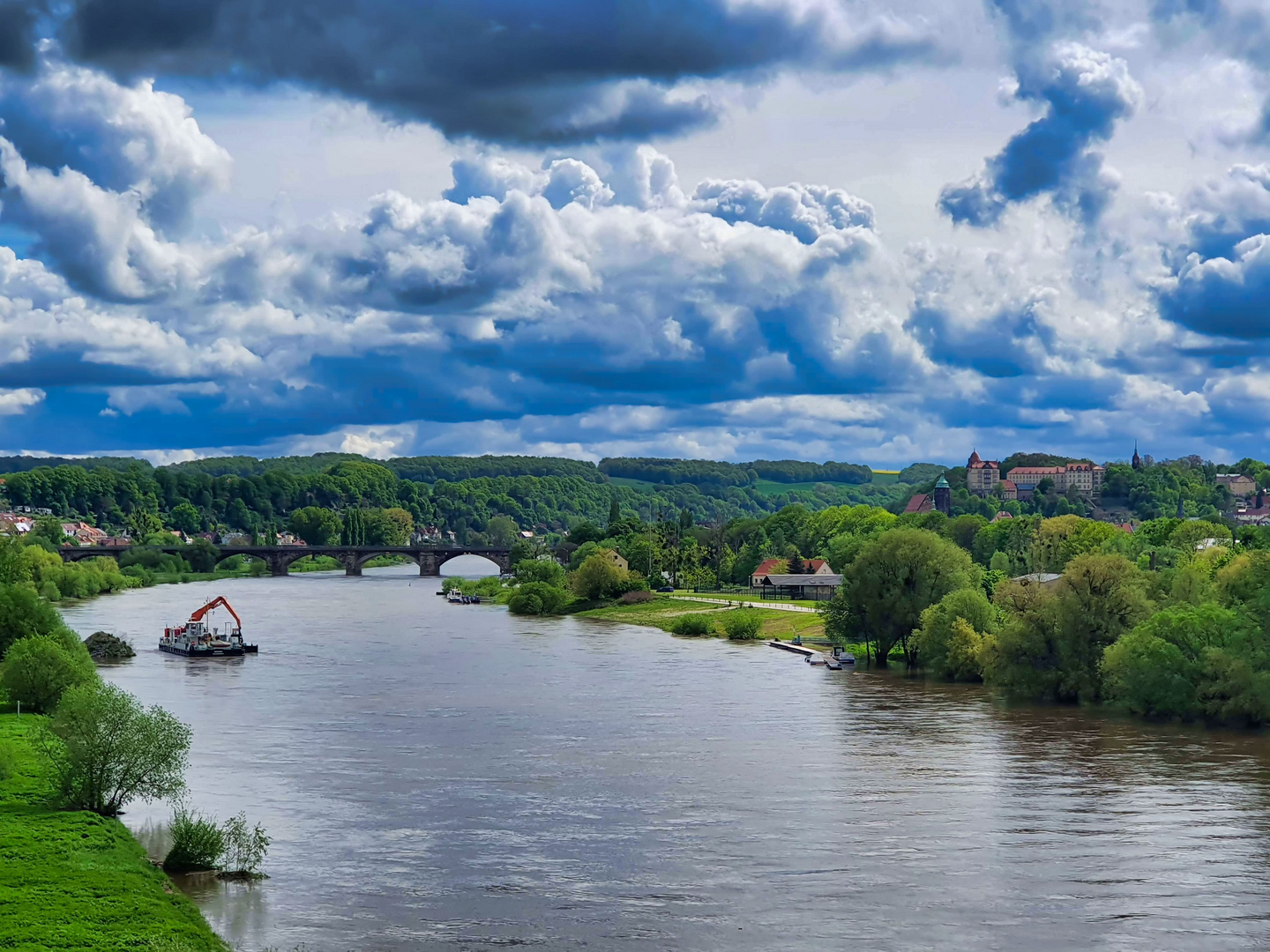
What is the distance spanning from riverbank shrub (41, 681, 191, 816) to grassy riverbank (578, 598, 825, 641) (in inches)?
2437

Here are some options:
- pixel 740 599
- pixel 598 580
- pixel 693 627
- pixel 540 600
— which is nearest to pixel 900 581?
pixel 693 627

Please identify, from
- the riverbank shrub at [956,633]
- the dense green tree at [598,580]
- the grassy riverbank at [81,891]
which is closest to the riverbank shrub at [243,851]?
the grassy riverbank at [81,891]

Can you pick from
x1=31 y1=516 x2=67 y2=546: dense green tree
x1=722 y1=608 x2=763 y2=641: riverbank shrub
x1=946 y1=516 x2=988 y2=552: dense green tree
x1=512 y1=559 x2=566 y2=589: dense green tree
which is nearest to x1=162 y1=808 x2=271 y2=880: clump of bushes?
x1=722 y1=608 x2=763 y2=641: riverbank shrub

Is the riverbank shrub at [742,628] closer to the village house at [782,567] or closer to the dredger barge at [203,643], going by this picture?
the dredger barge at [203,643]

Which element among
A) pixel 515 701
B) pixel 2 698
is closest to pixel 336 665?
pixel 515 701

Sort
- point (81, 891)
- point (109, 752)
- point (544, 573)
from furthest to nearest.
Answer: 1. point (544, 573)
2. point (109, 752)
3. point (81, 891)

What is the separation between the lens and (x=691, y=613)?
115 m

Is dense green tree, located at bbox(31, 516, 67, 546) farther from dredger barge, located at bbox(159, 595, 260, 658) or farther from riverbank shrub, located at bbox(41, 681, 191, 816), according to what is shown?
riverbank shrub, located at bbox(41, 681, 191, 816)

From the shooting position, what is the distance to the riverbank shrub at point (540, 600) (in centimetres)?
13225

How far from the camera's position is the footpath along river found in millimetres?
30062

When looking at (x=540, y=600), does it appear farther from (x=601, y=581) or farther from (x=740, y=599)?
(x=740, y=599)

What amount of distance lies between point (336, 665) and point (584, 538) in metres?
107

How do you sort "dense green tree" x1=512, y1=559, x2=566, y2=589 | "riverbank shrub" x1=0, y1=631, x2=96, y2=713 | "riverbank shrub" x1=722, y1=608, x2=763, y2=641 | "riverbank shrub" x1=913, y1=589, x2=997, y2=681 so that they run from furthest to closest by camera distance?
"dense green tree" x1=512, y1=559, x2=566, y2=589
"riverbank shrub" x1=722, y1=608, x2=763, y2=641
"riverbank shrub" x1=913, y1=589, x2=997, y2=681
"riverbank shrub" x1=0, y1=631, x2=96, y2=713

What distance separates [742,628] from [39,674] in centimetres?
5655
